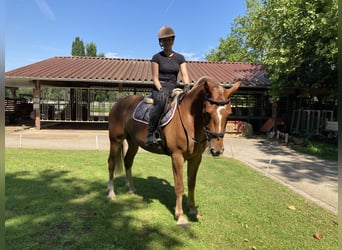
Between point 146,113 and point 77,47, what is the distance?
252 feet

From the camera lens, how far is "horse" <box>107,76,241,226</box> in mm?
3377

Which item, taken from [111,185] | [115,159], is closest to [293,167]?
[115,159]

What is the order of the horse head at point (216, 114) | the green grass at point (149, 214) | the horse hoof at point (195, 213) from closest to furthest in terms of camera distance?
1. the horse head at point (216, 114)
2. the green grass at point (149, 214)
3. the horse hoof at point (195, 213)

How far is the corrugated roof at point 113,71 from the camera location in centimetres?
1491

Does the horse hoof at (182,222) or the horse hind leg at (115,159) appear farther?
the horse hind leg at (115,159)

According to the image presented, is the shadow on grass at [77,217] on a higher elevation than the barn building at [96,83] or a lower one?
lower

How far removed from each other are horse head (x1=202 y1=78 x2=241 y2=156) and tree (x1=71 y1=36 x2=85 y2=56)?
76.1 m

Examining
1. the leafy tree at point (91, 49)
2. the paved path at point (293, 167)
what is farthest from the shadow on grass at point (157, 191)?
the leafy tree at point (91, 49)

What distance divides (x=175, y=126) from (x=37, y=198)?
109 inches

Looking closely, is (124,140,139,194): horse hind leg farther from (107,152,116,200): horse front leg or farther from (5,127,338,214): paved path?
(5,127,338,214): paved path

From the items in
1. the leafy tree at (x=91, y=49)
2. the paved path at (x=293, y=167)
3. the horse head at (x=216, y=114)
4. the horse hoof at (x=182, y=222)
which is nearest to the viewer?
the horse head at (x=216, y=114)

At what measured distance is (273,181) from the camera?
6.44 metres

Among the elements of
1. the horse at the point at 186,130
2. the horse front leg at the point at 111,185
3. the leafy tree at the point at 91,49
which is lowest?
the horse front leg at the point at 111,185

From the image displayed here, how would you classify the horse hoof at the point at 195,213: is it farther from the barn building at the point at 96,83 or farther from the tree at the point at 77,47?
the tree at the point at 77,47
